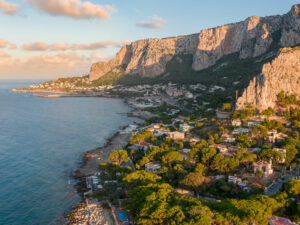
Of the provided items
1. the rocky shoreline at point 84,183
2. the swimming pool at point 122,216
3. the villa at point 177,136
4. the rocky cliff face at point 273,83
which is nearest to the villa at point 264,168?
the swimming pool at point 122,216

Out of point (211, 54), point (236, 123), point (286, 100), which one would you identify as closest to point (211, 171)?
point (236, 123)

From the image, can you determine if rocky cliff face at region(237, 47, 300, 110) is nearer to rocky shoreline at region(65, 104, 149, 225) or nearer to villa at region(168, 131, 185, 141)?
villa at region(168, 131, 185, 141)

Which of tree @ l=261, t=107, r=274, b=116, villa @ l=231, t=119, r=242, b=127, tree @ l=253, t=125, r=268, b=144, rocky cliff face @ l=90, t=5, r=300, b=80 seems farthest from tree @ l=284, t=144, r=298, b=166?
rocky cliff face @ l=90, t=5, r=300, b=80

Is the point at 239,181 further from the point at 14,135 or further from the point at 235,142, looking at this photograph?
the point at 14,135

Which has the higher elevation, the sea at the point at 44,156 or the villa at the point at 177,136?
the villa at the point at 177,136

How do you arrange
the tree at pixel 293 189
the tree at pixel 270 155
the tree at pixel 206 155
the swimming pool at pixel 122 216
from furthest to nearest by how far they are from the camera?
the tree at pixel 206 155, the tree at pixel 270 155, the swimming pool at pixel 122 216, the tree at pixel 293 189

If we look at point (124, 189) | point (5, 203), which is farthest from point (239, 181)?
point (5, 203)

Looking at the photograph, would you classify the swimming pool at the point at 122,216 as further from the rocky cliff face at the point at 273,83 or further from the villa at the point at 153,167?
the rocky cliff face at the point at 273,83
